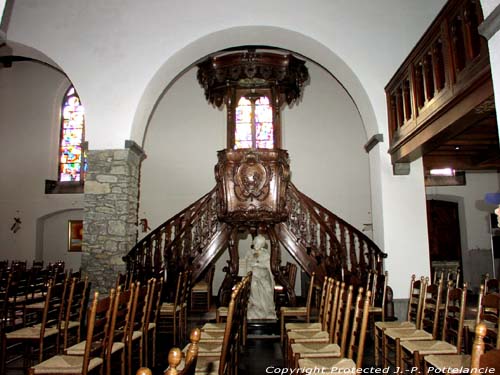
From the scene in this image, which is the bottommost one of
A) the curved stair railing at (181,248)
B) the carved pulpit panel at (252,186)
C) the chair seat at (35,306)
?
the chair seat at (35,306)

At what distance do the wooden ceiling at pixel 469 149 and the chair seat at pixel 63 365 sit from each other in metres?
4.68

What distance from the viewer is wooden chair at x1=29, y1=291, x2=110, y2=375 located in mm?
3004

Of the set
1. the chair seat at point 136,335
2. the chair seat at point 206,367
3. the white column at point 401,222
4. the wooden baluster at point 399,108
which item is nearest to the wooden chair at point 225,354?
the chair seat at point 206,367

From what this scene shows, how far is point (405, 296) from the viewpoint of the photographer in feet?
22.6

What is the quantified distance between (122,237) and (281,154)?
329 centimetres

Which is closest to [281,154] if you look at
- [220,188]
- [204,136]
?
[220,188]

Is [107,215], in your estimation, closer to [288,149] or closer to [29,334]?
[29,334]

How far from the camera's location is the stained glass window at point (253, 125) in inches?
429

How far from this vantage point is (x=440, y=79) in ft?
16.0

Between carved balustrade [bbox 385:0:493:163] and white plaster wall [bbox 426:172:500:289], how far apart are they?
16.0 ft

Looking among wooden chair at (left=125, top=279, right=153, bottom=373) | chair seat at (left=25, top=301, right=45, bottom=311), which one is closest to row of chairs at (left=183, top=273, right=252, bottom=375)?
wooden chair at (left=125, top=279, right=153, bottom=373)

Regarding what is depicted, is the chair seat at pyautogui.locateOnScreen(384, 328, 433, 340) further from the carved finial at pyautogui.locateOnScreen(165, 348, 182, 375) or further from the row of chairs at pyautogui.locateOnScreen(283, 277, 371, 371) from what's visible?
the carved finial at pyautogui.locateOnScreen(165, 348, 182, 375)

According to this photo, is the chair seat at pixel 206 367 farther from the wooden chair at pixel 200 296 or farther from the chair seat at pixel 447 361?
the wooden chair at pixel 200 296

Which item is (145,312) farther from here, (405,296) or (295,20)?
(295,20)
